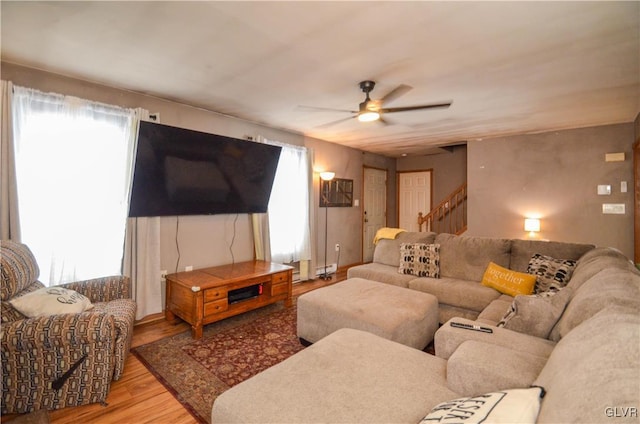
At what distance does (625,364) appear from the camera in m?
0.76

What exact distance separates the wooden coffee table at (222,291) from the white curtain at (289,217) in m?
0.65

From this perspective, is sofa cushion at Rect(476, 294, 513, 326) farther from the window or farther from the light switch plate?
the window

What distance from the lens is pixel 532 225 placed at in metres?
4.60

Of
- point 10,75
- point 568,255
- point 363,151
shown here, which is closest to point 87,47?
point 10,75

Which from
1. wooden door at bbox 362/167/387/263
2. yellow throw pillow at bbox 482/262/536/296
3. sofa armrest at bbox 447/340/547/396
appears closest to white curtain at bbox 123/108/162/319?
sofa armrest at bbox 447/340/547/396

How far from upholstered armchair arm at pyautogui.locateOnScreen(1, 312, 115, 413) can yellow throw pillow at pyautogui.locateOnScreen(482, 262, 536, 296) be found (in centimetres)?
325

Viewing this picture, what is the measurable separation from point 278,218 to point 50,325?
294cm

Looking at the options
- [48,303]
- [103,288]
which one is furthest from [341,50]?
[103,288]

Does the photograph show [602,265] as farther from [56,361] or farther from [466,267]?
[56,361]

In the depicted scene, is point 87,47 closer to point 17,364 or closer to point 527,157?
point 17,364

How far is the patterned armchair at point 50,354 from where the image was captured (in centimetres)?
183

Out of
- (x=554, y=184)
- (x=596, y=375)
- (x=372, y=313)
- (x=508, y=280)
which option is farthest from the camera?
(x=554, y=184)

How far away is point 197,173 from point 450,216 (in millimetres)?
5208

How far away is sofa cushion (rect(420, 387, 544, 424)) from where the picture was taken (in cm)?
85
